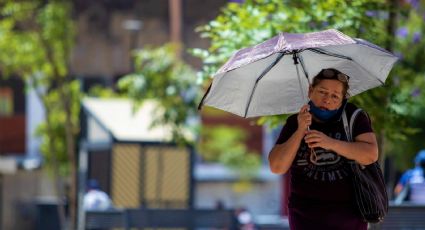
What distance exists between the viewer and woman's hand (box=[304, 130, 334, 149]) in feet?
16.1

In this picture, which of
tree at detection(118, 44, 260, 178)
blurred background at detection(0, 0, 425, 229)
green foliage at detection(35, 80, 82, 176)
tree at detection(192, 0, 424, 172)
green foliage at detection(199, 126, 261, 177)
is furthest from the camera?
green foliage at detection(199, 126, 261, 177)

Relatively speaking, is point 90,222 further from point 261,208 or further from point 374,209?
point 261,208

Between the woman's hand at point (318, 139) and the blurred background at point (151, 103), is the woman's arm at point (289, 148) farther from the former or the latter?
the blurred background at point (151, 103)

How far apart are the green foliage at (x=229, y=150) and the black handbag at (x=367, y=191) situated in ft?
86.8

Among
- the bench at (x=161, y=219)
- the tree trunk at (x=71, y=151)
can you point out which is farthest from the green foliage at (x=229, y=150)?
the bench at (x=161, y=219)

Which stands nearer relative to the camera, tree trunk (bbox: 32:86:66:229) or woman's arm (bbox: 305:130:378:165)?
woman's arm (bbox: 305:130:378:165)

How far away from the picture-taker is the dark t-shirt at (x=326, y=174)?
5.06 metres

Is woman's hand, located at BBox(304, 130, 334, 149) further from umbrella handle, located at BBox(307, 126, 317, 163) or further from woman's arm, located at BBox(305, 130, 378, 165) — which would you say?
umbrella handle, located at BBox(307, 126, 317, 163)

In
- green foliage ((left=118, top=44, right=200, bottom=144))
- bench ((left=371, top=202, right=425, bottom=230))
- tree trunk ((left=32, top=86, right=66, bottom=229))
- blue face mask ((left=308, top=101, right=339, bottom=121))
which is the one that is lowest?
tree trunk ((left=32, top=86, right=66, bottom=229))

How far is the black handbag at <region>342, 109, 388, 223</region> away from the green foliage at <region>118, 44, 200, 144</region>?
1086cm

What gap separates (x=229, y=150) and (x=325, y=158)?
2692 centimetres

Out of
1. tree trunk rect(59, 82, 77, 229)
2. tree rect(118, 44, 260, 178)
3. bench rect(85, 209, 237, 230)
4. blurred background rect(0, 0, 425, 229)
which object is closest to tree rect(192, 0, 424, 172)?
blurred background rect(0, 0, 425, 229)

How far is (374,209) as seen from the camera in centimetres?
500

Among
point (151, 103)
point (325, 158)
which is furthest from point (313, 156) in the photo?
point (151, 103)
